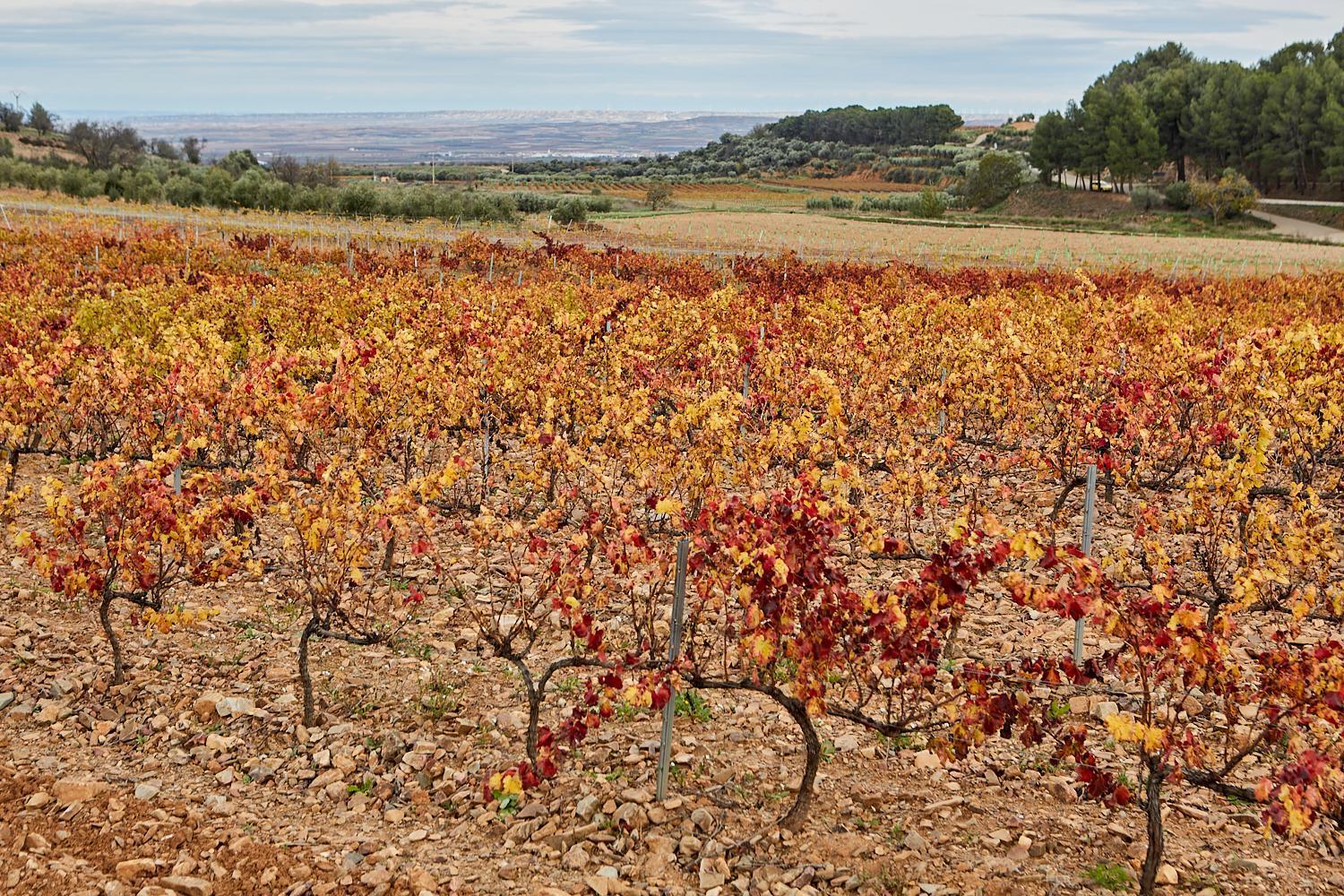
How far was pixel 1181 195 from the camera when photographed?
73.9m

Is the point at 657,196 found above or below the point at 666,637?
above

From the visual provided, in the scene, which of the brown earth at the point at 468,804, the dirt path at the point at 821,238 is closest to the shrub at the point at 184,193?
the dirt path at the point at 821,238

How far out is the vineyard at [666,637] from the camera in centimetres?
462

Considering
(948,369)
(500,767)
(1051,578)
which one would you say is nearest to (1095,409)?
(1051,578)

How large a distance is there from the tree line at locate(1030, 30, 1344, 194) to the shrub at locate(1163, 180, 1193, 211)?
4.59 metres

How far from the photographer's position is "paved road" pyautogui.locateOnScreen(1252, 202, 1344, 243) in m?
63.7

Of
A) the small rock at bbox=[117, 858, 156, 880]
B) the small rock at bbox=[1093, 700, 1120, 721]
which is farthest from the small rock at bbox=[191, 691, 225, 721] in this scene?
the small rock at bbox=[1093, 700, 1120, 721]

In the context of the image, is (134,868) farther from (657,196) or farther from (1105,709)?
(657,196)

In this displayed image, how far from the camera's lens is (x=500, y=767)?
5531 millimetres

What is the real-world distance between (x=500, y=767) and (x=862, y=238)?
51616 mm

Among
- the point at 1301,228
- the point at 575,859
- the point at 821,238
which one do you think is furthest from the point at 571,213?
the point at 575,859

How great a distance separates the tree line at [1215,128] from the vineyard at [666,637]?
74476mm

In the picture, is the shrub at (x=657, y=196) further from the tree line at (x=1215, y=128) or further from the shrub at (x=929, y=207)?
the tree line at (x=1215, y=128)

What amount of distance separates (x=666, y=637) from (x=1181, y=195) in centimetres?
7881
